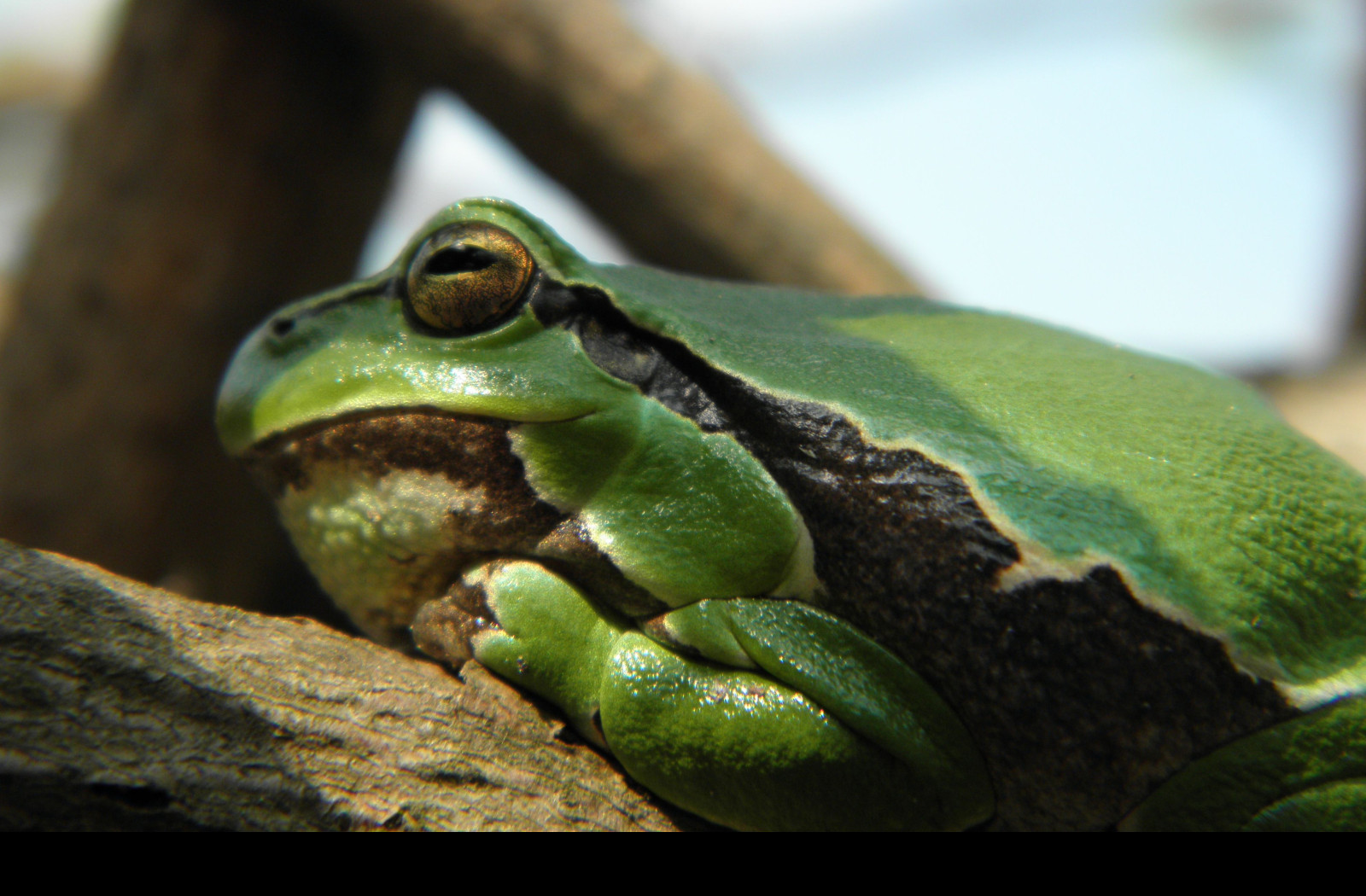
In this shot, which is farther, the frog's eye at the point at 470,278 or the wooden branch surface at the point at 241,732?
the frog's eye at the point at 470,278

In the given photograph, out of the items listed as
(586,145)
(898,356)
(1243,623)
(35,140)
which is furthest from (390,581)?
(35,140)

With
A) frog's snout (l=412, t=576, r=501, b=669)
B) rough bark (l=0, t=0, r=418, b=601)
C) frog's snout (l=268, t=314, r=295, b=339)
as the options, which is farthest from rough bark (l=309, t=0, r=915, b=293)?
frog's snout (l=412, t=576, r=501, b=669)

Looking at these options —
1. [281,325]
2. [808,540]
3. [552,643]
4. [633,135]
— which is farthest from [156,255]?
[808,540]

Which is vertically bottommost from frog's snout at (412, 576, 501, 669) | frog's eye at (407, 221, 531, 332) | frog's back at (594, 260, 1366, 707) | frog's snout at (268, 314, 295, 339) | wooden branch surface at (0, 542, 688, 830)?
wooden branch surface at (0, 542, 688, 830)

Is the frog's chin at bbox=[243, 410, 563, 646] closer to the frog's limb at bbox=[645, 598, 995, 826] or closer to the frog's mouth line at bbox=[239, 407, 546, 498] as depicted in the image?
the frog's mouth line at bbox=[239, 407, 546, 498]

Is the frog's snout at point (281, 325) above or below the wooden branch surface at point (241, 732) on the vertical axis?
above

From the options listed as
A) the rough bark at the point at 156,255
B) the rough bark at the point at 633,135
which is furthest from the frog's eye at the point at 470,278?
the rough bark at the point at 156,255

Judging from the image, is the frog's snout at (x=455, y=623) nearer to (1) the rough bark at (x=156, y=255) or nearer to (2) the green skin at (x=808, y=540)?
(2) the green skin at (x=808, y=540)

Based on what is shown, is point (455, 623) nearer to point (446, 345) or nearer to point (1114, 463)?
point (446, 345)

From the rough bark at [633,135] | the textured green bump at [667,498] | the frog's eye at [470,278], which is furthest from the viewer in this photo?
the rough bark at [633,135]
